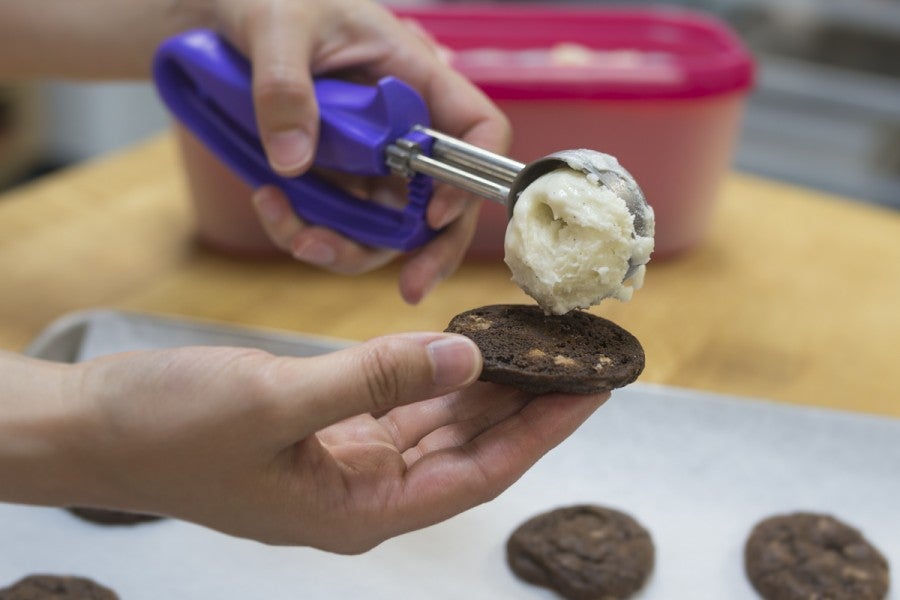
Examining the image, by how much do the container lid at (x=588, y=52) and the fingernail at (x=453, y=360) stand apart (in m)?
0.85

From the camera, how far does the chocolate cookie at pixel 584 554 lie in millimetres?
1091

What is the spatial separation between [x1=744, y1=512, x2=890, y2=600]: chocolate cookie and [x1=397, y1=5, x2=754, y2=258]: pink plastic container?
0.64 m

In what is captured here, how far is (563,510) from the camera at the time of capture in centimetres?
117

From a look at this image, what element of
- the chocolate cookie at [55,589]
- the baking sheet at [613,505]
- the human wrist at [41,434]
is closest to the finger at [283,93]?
the baking sheet at [613,505]

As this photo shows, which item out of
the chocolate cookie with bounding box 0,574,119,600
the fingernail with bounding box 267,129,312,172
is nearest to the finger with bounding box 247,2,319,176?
the fingernail with bounding box 267,129,312,172

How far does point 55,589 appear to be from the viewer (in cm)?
103

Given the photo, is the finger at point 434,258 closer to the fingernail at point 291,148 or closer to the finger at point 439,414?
the fingernail at point 291,148

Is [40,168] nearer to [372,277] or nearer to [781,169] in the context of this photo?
[372,277]

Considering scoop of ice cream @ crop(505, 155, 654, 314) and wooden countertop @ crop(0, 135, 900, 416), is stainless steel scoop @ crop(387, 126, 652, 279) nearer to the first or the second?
scoop of ice cream @ crop(505, 155, 654, 314)

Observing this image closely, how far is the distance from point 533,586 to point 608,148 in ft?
2.49

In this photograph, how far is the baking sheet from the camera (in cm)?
110

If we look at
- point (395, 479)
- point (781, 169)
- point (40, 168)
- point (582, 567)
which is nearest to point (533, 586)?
point (582, 567)

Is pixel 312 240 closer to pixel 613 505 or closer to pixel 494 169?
pixel 494 169

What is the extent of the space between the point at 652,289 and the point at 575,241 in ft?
2.55
